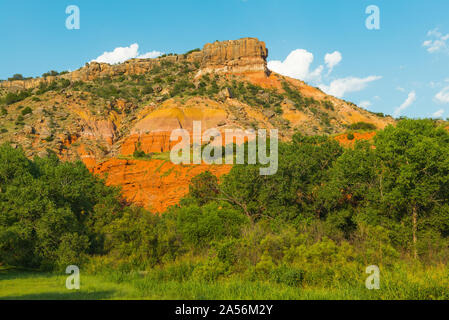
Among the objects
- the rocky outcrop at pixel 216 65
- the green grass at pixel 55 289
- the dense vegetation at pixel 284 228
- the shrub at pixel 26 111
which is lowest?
the green grass at pixel 55 289

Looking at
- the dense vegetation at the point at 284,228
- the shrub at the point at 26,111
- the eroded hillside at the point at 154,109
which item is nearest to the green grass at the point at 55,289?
the dense vegetation at the point at 284,228

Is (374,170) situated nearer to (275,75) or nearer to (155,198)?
(155,198)

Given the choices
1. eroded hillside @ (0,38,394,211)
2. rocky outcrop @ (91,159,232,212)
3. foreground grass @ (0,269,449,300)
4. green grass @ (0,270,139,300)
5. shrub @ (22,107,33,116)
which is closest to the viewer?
foreground grass @ (0,269,449,300)

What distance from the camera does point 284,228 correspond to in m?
20.0

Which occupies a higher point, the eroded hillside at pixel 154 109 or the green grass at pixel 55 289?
the eroded hillside at pixel 154 109

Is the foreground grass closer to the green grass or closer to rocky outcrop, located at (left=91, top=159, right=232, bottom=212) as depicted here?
the green grass

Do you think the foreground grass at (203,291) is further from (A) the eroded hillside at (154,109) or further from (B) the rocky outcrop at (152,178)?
(A) the eroded hillside at (154,109)

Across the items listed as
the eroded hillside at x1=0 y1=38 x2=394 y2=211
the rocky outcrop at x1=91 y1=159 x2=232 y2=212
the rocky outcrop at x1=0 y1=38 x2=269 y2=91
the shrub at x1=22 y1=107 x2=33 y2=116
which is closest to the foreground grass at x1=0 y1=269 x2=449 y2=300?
the rocky outcrop at x1=91 y1=159 x2=232 y2=212

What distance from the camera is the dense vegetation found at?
44.5 ft

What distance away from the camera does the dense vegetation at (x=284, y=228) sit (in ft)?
44.5

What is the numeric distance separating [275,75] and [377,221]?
79451mm

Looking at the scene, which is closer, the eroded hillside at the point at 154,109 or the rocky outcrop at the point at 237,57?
the eroded hillside at the point at 154,109

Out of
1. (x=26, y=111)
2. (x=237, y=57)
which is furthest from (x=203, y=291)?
(x=237, y=57)

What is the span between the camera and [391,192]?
729 inches
